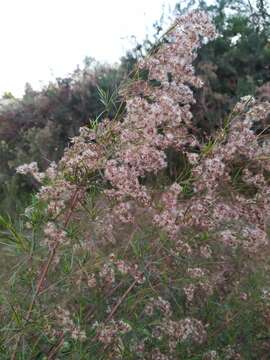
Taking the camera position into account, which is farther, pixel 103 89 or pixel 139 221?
pixel 103 89

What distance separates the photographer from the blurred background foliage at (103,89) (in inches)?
276

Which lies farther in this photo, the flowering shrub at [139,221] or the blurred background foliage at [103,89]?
the blurred background foliage at [103,89]

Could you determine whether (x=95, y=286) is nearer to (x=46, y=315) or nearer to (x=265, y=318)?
(x=46, y=315)

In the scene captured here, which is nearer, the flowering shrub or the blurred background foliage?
the flowering shrub

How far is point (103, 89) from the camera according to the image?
693cm

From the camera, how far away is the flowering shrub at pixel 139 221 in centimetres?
202

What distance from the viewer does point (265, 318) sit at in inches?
102

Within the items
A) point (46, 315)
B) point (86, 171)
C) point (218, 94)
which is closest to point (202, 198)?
point (86, 171)

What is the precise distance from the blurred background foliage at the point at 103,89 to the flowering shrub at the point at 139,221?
432cm

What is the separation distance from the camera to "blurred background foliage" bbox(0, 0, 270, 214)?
23.0 feet

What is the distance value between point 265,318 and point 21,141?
602 centimetres

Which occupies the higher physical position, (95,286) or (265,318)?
(95,286)

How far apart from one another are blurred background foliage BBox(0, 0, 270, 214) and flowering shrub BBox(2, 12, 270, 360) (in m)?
4.32

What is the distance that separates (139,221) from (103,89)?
184 inches
